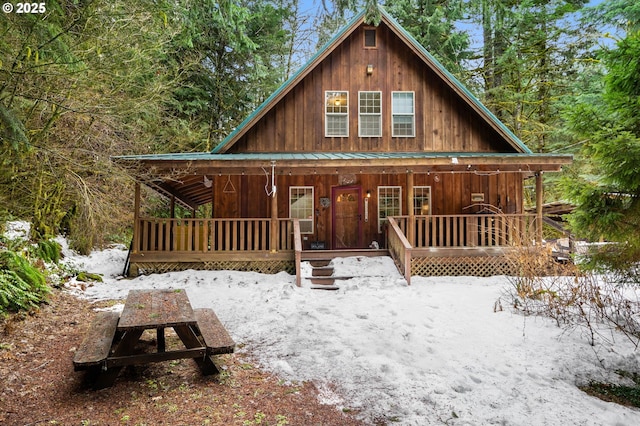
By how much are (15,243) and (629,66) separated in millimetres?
10618

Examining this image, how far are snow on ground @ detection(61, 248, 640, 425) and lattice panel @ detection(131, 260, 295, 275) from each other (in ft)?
5.92

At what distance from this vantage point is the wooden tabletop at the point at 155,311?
3691 mm

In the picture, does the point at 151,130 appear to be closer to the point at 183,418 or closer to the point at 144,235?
the point at 144,235

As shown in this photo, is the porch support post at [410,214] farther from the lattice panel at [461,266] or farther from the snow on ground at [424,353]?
the snow on ground at [424,353]

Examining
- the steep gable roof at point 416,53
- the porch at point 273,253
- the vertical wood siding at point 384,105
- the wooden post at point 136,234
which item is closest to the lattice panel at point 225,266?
the porch at point 273,253

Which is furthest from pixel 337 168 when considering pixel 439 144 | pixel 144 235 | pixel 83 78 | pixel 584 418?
pixel 584 418

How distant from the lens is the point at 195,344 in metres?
4.01

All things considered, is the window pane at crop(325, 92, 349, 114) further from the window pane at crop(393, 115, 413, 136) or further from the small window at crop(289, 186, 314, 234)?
the small window at crop(289, 186, 314, 234)

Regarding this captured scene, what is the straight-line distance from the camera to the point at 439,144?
12.4 meters

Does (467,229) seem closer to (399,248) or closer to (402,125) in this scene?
(399,248)

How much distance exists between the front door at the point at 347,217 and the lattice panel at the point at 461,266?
257 cm

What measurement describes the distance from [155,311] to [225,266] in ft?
20.4

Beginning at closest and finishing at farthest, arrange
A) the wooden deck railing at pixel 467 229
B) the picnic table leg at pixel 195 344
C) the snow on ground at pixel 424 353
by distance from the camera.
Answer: the snow on ground at pixel 424 353, the picnic table leg at pixel 195 344, the wooden deck railing at pixel 467 229

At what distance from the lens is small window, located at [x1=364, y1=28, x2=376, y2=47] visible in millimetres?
12570
